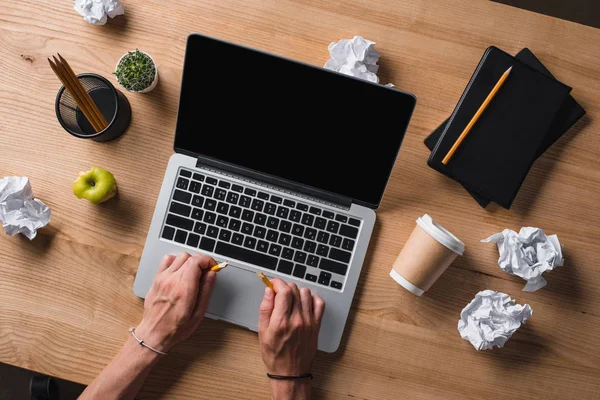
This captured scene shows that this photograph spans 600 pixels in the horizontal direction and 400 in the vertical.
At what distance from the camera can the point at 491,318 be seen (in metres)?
0.89

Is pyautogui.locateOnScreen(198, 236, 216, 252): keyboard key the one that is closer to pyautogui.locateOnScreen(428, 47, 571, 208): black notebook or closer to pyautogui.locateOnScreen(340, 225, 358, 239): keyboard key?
pyautogui.locateOnScreen(340, 225, 358, 239): keyboard key

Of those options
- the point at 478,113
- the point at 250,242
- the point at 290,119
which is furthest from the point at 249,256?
the point at 478,113

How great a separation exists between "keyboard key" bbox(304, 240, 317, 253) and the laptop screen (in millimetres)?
102

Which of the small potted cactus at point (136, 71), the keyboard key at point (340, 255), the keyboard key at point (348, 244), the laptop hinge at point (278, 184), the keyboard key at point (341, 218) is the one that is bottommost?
the keyboard key at point (340, 255)

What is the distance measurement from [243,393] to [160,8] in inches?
28.9

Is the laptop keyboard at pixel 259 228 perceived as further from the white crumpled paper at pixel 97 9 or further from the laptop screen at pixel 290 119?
the white crumpled paper at pixel 97 9

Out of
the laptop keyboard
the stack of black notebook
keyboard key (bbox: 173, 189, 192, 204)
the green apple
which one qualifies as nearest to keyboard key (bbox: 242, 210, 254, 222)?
the laptop keyboard

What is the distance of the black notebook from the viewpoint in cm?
89

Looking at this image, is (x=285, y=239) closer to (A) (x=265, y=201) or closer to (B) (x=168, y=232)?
(A) (x=265, y=201)

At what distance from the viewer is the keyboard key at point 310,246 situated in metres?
0.88

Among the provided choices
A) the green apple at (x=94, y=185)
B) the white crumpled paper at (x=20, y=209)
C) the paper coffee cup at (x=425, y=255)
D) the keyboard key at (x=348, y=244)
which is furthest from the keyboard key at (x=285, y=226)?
the white crumpled paper at (x=20, y=209)

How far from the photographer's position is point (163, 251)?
890 mm

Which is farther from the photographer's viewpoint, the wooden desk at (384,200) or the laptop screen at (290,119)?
the wooden desk at (384,200)

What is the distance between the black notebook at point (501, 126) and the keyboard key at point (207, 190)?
0.41 meters
